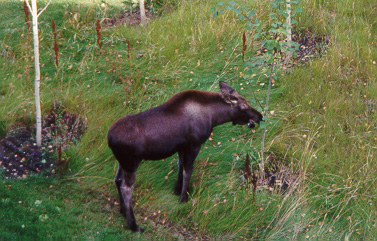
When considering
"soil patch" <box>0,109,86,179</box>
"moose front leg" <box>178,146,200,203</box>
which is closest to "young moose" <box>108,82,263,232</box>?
"moose front leg" <box>178,146,200,203</box>

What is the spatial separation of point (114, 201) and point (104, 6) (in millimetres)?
5610

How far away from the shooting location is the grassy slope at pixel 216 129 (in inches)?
236

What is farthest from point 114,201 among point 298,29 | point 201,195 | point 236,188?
point 298,29

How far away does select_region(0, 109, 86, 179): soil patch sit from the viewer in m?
6.67

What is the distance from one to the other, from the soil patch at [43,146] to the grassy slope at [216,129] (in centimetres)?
19

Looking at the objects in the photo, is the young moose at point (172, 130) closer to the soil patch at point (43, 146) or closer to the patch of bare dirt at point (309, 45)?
the soil patch at point (43, 146)

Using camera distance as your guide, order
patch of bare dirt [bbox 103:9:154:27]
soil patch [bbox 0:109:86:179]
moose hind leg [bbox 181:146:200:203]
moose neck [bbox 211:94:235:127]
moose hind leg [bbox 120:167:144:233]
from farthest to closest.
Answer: patch of bare dirt [bbox 103:9:154:27] → soil patch [bbox 0:109:86:179] → moose neck [bbox 211:94:235:127] → moose hind leg [bbox 181:146:200:203] → moose hind leg [bbox 120:167:144:233]

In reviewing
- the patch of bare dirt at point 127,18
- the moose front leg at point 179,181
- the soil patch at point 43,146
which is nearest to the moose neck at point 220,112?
the moose front leg at point 179,181

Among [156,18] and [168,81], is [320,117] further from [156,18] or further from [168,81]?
[156,18]

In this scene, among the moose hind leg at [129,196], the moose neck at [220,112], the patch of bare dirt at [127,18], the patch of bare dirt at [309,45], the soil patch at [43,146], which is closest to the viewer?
the moose hind leg at [129,196]

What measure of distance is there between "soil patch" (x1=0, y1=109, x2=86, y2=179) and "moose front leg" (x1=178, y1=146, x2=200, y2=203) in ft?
5.69

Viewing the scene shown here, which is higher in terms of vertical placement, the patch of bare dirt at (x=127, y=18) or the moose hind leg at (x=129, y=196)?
the patch of bare dirt at (x=127, y=18)

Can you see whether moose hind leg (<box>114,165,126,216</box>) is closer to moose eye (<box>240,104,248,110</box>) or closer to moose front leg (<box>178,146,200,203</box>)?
moose front leg (<box>178,146,200,203</box>)

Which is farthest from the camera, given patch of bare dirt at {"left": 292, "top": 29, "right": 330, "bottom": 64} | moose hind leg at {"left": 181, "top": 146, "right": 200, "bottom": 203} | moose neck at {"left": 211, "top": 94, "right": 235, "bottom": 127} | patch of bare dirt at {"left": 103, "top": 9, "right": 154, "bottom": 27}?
patch of bare dirt at {"left": 103, "top": 9, "right": 154, "bottom": 27}
